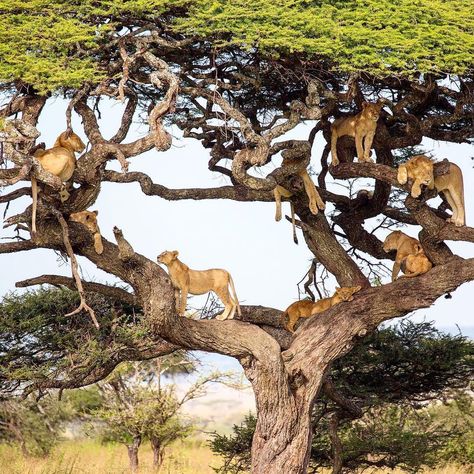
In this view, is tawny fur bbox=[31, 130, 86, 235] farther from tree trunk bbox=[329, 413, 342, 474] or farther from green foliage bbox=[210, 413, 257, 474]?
green foliage bbox=[210, 413, 257, 474]

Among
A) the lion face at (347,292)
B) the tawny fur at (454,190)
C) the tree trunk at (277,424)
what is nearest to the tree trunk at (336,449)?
the tree trunk at (277,424)

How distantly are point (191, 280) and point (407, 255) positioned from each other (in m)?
2.36

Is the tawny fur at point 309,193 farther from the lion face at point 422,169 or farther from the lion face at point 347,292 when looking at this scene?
the lion face at point 422,169

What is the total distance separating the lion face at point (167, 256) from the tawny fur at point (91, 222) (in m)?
0.59

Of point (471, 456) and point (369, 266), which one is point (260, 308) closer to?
point (369, 266)

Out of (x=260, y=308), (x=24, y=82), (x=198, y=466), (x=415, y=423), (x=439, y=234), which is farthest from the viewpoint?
(x=415, y=423)

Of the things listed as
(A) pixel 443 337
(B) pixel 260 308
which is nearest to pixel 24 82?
(B) pixel 260 308

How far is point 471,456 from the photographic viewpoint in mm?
19328

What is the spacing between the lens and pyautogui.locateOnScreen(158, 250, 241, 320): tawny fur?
37.3 ft

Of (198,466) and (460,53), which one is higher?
(460,53)

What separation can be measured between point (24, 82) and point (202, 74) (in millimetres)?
2187

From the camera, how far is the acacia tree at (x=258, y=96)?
424 inches

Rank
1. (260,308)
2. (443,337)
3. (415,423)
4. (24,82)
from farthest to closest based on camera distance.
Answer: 1. (415,423)
2. (443,337)
3. (260,308)
4. (24,82)

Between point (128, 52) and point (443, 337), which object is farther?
point (443, 337)
